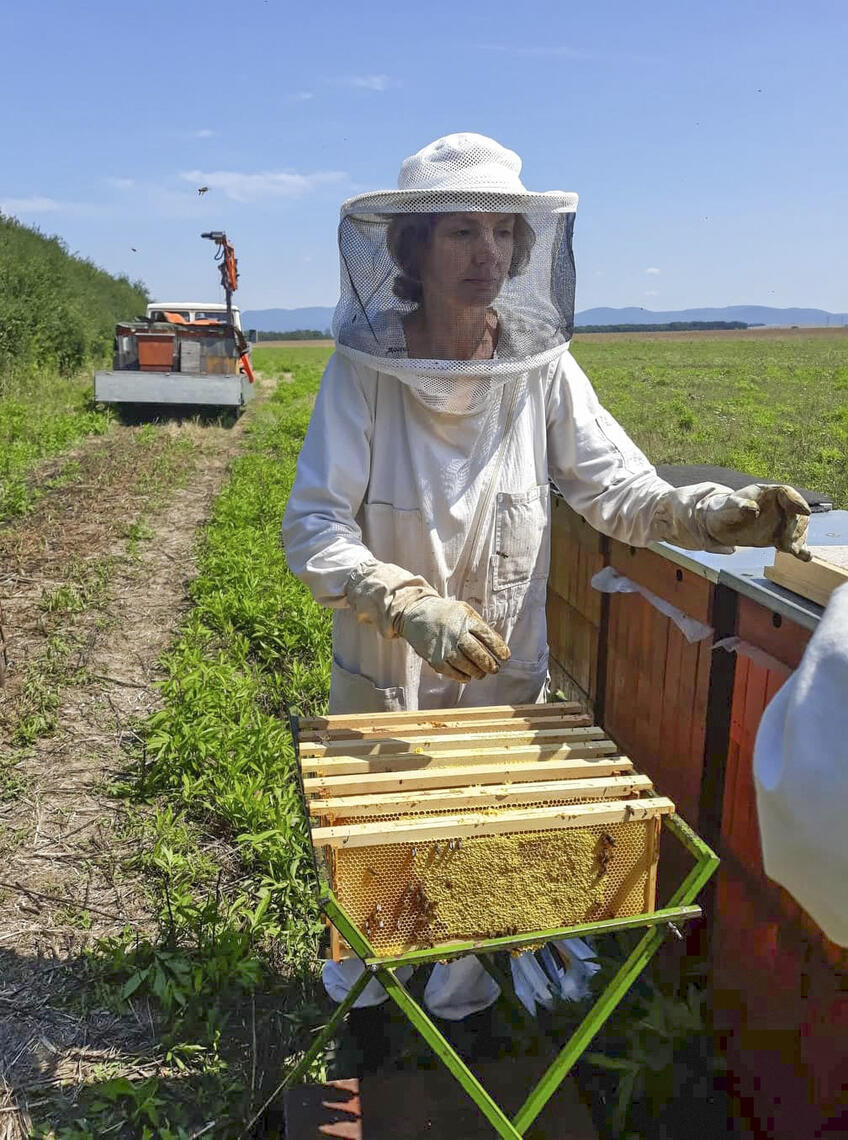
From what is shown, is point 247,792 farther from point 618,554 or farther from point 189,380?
point 189,380

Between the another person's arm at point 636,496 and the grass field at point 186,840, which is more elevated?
the another person's arm at point 636,496

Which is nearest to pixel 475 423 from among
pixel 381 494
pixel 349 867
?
pixel 381 494

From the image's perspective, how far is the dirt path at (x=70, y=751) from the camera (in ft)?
8.64

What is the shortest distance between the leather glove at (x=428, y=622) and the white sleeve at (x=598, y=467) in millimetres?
588

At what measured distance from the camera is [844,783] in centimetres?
108

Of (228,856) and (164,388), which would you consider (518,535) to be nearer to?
(228,856)

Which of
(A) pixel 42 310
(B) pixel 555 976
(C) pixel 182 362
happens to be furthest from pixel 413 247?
(A) pixel 42 310

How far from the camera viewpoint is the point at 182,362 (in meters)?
16.0

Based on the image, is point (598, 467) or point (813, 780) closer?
point (813, 780)

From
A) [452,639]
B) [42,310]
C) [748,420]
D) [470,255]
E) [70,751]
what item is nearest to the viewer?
[452,639]

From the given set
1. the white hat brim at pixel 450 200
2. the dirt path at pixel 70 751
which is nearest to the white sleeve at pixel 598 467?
the white hat brim at pixel 450 200

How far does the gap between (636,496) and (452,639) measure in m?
0.70

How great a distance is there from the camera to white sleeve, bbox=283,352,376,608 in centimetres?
200

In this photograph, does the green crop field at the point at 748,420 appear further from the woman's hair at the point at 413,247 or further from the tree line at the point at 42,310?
the tree line at the point at 42,310
